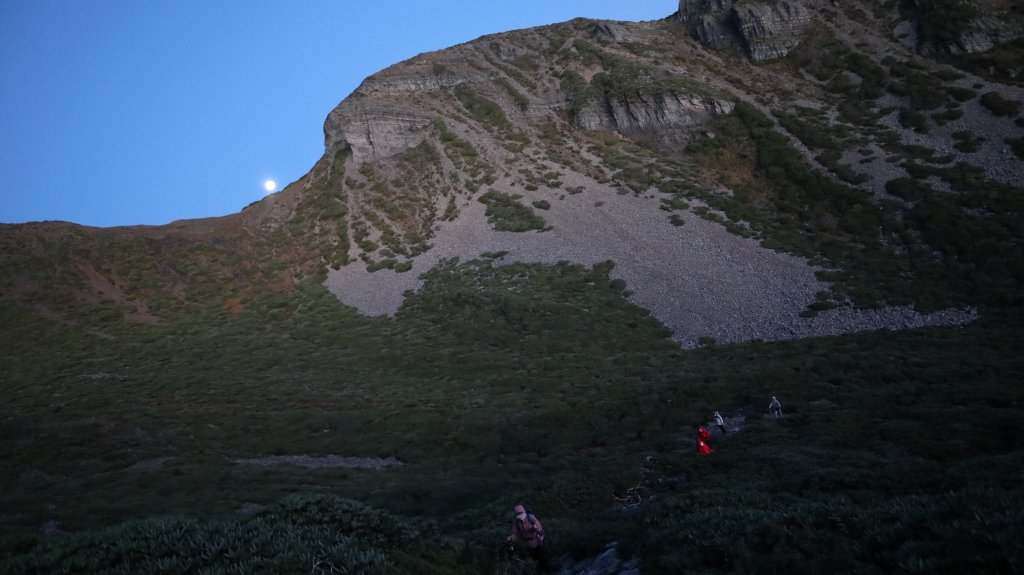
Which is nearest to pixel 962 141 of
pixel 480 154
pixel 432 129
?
pixel 480 154

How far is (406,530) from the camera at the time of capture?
36.5 feet

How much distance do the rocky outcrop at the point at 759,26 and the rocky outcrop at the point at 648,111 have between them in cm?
1536

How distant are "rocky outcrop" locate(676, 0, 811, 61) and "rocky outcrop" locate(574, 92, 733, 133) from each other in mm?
15355

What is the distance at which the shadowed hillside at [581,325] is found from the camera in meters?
11.2

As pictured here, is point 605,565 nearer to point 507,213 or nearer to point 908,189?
point 908,189

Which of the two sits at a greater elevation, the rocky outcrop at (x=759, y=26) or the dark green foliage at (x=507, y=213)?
the rocky outcrop at (x=759, y=26)

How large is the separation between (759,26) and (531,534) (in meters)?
90.4

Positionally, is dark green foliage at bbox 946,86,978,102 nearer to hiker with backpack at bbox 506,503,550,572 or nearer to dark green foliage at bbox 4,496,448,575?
hiker with backpack at bbox 506,503,550,572

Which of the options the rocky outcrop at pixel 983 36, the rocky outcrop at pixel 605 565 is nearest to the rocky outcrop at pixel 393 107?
the rocky outcrop at pixel 983 36

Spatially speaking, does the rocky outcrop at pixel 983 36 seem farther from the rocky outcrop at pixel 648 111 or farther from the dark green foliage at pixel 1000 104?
the rocky outcrop at pixel 648 111

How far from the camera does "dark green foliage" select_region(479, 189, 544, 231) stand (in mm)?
63031

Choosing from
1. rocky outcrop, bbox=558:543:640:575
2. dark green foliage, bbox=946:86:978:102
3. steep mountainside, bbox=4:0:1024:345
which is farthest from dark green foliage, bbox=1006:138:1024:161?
rocky outcrop, bbox=558:543:640:575

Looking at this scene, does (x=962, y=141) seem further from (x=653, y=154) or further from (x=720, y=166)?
(x=653, y=154)

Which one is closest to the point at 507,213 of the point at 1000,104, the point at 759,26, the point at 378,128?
the point at 378,128
